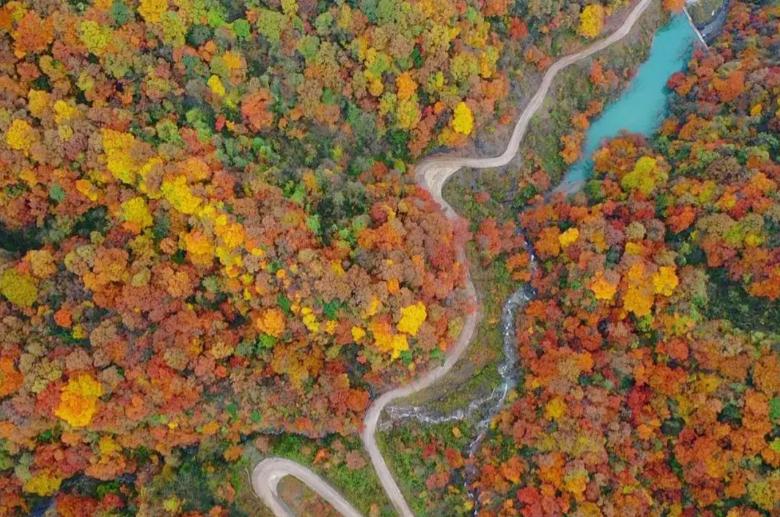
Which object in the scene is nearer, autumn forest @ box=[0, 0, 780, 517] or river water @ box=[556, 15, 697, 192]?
autumn forest @ box=[0, 0, 780, 517]

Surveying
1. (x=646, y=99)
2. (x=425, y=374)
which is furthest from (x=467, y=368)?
(x=646, y=99)

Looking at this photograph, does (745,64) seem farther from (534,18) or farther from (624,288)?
(624,288)

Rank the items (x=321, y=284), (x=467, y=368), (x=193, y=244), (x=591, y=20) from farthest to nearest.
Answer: (x=591, y=20) < (x=467, y=368) < (x=321, y=284) < (x=193, y=244)

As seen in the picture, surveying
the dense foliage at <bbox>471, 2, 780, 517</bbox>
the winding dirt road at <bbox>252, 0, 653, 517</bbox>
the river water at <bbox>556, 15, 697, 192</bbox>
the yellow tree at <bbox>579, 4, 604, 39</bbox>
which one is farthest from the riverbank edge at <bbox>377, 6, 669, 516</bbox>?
the yellow tree at <bbox>579, 4, 604, 39</bbox>

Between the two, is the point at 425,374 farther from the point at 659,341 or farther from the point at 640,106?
the point at 640,106

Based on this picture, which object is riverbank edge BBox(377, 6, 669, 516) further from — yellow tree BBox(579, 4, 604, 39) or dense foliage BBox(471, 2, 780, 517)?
yellow tree BBox(579, 4, 604, 39)

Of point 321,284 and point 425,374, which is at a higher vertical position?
point 321,284

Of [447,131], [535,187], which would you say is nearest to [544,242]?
[535,187]

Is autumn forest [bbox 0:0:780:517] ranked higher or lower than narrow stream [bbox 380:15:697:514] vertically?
lower

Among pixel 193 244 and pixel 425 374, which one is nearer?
pixel 193 244
